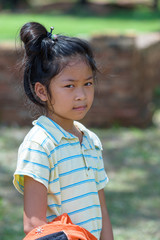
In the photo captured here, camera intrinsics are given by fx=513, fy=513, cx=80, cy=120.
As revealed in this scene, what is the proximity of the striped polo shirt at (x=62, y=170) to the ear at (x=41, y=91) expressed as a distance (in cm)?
8

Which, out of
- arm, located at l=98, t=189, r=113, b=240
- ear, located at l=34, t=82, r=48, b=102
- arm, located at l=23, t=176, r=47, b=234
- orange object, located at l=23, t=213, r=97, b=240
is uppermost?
ear, located at l=34, t=82, r=48, b=102

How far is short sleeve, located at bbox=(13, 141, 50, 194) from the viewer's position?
183cm

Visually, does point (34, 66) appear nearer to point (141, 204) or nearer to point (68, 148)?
point (68, 148)

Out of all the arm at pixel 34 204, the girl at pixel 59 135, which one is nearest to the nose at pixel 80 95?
the girl at pixel 59 135

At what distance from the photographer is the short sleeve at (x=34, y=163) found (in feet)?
5.99

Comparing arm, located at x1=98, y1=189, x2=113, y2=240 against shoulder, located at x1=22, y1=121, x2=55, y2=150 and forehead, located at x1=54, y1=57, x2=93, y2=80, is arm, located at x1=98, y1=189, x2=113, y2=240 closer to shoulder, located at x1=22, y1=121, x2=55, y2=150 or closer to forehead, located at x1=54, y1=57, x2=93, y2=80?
shoulder, located at x1=22, y1=121, x2=55, y2=150

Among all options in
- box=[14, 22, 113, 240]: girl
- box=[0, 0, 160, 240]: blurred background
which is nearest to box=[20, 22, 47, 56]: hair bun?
box=[14, 22, 113, 240]: girl

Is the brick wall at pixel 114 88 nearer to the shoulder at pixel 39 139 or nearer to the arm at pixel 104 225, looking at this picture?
the arm at pixel 104 225

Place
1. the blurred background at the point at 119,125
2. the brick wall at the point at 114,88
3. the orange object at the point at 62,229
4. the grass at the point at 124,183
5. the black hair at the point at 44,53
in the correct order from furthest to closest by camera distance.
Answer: the brick wall at the point at 114,88 → the blurred background at the point at 119,125 → the grass at the point at 124,183 → the black hair at the point at 44,53 → the orange object at the point at 62,229

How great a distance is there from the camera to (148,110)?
6621 millimetres

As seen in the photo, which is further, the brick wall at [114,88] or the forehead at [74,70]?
the brick wall at [114,88]

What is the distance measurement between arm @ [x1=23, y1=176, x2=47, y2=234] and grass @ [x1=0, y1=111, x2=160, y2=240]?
1723 mm

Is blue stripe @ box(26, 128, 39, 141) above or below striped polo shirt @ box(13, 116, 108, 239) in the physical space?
above

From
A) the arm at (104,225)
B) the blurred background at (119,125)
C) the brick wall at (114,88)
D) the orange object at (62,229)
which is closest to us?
the orange object at (62,229)
